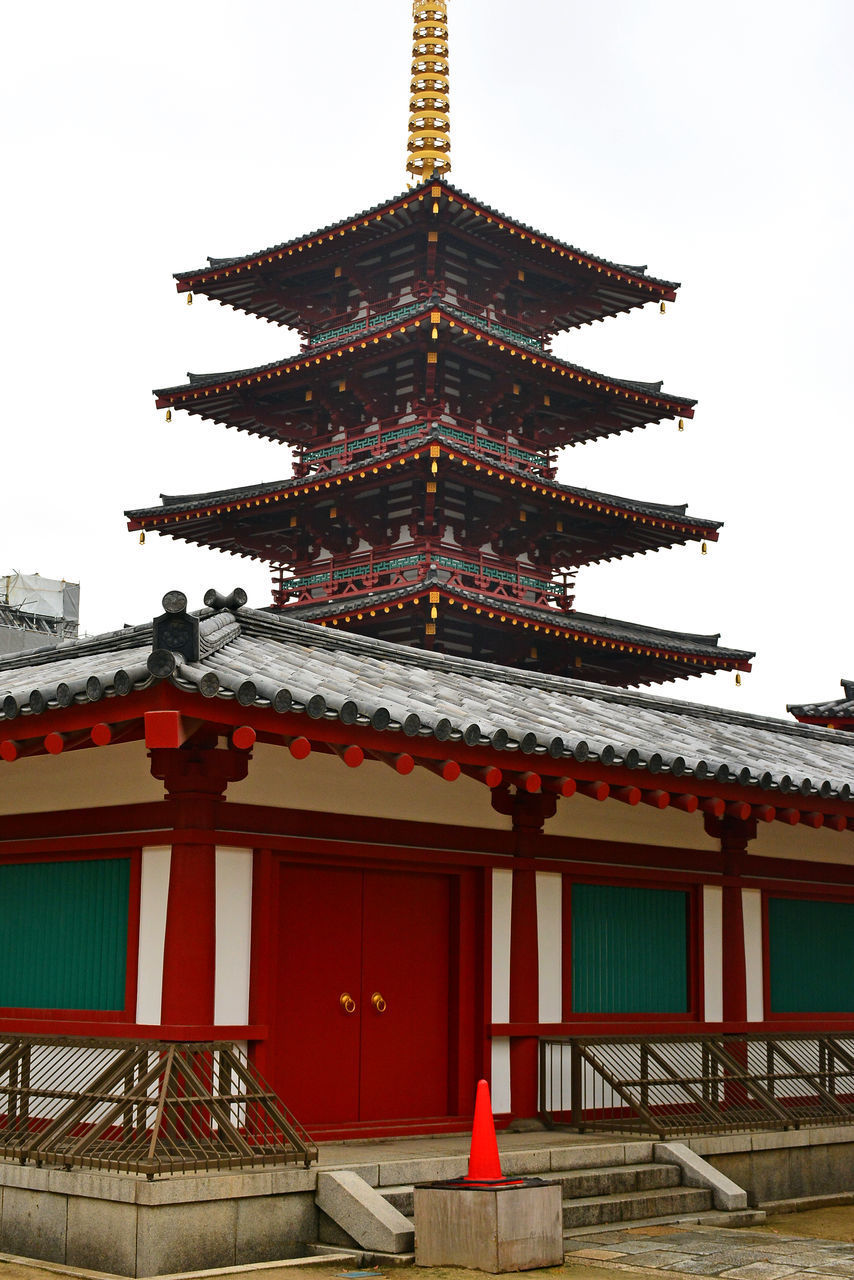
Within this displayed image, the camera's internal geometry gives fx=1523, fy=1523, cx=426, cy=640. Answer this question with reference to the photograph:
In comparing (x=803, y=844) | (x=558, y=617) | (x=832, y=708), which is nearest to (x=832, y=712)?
(x=832, y=708)

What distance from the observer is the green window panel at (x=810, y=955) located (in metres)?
16.2

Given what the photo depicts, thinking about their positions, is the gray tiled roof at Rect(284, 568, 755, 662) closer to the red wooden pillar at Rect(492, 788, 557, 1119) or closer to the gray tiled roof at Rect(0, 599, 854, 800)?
the gray tiled roof at Rect(0, 599, 854, 800)

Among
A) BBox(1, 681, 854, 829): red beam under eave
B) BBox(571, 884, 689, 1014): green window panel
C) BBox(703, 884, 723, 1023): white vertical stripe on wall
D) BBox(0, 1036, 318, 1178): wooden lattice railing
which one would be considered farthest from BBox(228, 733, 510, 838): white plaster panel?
BBox(703, 884, 723, 1023): white vertical stripe on wall

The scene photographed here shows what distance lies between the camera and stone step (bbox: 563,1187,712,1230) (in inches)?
440

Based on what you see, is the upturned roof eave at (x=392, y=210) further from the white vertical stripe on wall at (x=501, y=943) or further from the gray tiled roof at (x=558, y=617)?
the white vertical stripe on wall at (x=501, y=943)

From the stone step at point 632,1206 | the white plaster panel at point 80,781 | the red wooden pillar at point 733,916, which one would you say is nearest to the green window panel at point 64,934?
the white plaster panel at point 80,781

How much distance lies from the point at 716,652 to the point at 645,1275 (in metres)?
22.0

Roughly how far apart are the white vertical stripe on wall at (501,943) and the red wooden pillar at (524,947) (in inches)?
1.8

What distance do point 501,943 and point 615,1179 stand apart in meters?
2.48

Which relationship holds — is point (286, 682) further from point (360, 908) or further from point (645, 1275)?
point (645, 1275)

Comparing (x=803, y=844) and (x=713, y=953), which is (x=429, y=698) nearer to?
(x=713, y=953)

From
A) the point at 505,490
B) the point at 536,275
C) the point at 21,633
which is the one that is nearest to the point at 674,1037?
the point at 505,490

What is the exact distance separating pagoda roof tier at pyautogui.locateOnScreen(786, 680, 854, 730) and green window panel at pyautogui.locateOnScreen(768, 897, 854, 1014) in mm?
11257

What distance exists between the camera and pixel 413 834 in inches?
515
